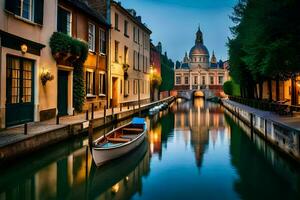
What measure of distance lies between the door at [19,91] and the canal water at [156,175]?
8.20 feet

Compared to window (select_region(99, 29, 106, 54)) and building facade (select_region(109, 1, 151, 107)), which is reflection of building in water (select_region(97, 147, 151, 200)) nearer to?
window (select_region(99, 29, 106, 54))

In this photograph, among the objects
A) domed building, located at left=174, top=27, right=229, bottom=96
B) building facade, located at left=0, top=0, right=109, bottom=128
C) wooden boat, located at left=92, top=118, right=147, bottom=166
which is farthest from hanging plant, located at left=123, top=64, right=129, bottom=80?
domed building, located at left=174, top=27, right=229, bottom=96

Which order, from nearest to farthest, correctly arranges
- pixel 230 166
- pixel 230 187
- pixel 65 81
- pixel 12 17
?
pixel 230 187, pixel 230 166, pixel 12 17, pixel 65 81

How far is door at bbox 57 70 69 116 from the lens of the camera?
64.2 feet

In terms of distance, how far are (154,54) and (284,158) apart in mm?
40851

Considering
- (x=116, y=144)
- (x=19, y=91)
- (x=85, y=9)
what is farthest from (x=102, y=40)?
(x=116, y=144)

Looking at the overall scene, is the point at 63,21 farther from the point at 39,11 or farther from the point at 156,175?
the point at 156,175

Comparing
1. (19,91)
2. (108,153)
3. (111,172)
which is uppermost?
(19,91)

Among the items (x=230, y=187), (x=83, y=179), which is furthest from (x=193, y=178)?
(x=83, y=179)

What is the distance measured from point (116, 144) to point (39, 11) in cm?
888

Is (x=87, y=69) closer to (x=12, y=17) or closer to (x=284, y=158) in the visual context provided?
(x=12, y=17)

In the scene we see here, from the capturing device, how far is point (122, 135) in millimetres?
15141

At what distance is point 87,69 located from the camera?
23188mm

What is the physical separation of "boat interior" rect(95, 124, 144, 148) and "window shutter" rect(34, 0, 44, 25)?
7289 millimetres
